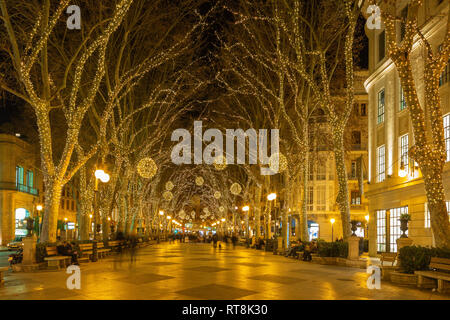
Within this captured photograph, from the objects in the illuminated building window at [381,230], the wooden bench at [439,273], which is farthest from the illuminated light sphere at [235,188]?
the wooden bench at [439,273]

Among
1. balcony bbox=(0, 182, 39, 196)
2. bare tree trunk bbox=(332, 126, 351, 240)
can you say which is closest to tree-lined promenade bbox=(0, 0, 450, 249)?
bare tree trunk bbox=(332, 126, 351, 240)

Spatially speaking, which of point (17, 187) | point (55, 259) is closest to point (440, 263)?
point (55, 259)

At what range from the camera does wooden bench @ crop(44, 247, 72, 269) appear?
1900cm

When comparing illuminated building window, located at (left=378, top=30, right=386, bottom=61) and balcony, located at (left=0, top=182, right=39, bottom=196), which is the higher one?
illuminated building window, located at (left=378, top=30, right=386, bottom=61)

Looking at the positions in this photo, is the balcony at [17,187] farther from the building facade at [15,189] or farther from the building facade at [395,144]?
the building facade at [395,144]

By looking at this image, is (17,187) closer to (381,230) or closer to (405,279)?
(381,230)

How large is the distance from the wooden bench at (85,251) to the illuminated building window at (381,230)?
59.4ft

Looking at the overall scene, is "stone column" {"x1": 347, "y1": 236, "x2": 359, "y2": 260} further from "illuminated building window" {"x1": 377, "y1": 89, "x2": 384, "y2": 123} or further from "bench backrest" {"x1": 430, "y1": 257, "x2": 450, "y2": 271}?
"illuminated building window" {"x1": 377, "y1": 89, "x2": 384, "y2": 123}

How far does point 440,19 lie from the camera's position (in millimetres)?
22188

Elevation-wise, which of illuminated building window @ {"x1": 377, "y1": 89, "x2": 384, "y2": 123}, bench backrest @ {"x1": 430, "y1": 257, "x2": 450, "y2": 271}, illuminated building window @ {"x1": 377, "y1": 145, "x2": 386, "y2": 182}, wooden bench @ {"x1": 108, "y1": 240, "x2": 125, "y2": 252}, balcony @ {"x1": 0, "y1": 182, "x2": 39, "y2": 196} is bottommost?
wooden bench @ {"x1": 108, "y1": 240, "x2": 125, "y2": 252}

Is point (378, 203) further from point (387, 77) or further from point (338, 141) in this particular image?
point (338, 141)

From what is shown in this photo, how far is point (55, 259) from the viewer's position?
18828 millimetres
